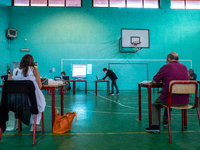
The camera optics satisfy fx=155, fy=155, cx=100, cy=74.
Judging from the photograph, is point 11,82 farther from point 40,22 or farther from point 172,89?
point 40,22

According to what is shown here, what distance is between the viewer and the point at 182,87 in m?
2.01

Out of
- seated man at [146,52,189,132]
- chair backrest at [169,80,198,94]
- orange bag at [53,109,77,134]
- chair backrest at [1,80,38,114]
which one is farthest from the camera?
orange bag at [53,109,77,134]

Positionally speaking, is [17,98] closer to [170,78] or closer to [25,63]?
[25,63]

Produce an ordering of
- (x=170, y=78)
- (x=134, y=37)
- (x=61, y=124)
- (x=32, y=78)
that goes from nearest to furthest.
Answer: (x=32, y=78)
(x=170, y=78)
(x=61, y=124)
(x=134, y=37)

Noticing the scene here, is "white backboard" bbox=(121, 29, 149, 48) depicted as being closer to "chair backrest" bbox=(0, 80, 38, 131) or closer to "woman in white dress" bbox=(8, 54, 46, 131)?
"woman in white dress" bbox=(8, 54, 46, 131)

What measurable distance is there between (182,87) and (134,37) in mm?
6724

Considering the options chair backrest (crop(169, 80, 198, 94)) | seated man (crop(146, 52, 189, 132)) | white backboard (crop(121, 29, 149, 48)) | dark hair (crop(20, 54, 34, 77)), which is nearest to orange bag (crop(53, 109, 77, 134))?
dark hair (crop(20, 54, 34, 77))

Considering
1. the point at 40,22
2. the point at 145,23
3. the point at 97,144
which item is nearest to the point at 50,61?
the point at 40,22

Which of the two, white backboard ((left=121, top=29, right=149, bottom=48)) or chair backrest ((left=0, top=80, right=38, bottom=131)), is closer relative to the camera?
chair backrest ((left=0, top=80, right=38, bottom=131))

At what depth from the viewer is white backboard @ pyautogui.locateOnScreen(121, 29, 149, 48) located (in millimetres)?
8320

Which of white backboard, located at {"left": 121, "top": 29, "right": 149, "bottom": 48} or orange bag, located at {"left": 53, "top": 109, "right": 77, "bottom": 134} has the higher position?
white backboard, located at {"left": 121, "top": 29, "right": 149, "bottom": 48}

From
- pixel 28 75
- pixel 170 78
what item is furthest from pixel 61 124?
pixel 170 78

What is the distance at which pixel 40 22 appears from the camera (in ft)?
30.1

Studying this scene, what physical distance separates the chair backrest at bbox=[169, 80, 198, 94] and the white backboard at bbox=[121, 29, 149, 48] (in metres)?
6.60
